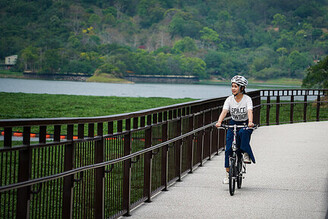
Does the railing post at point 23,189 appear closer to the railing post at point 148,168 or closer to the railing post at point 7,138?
the railing post at point 7,138

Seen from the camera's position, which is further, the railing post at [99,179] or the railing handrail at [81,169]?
the railing post at [99,179]

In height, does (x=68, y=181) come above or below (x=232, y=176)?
above

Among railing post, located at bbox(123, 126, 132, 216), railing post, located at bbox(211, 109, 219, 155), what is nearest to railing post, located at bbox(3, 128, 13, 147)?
railing post, located at bbox(123, 126, 132, 216)

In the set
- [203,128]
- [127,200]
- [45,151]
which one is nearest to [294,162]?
[203,128]

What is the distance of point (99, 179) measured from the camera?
20.9ft

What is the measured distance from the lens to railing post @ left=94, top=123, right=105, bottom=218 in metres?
6.28

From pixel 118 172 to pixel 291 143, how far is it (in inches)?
395

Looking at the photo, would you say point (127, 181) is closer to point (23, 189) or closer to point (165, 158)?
point (165, 158)

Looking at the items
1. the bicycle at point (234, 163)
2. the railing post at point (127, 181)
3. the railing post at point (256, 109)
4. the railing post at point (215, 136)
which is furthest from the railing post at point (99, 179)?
the railing post at point (256, 109)

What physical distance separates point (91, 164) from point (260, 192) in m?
3.73

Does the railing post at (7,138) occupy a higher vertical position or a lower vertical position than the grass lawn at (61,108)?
higher

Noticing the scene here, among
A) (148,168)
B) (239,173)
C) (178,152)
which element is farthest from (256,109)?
(148,168)

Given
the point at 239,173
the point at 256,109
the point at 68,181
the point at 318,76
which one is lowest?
the point at 239,173

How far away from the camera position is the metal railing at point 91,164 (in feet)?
15.4
